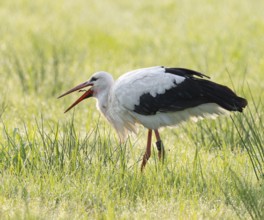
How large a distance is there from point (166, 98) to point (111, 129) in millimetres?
904

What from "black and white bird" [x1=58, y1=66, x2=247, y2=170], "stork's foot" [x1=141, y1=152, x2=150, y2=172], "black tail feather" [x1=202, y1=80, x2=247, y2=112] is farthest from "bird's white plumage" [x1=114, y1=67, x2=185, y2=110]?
"stork's foot" [x1=141, y1=152, x2=150, y2=172]

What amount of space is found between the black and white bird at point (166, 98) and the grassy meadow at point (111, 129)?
232mm

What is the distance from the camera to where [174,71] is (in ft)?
22.0

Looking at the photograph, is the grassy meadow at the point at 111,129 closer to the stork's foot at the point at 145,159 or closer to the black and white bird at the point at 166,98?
the stork's foot at the point at 145,159

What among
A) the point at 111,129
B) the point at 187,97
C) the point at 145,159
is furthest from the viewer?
the point at 111,129

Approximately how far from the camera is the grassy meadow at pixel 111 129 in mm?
5328

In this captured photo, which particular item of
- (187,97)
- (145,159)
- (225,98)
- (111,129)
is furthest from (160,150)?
(111,129)

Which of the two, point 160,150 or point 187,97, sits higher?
point 187,97

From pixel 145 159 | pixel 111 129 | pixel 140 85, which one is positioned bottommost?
pixel 145 159

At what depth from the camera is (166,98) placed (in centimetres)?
664

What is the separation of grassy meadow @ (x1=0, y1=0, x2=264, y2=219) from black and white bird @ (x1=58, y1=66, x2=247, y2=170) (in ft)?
0.76

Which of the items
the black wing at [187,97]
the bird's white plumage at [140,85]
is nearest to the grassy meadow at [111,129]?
the black wing at [187,97]

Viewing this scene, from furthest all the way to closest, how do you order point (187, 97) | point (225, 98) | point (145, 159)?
1. point (187, 97)
2. point (225, 98)
3. point (145, 159)

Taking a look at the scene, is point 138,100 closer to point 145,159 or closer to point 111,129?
point 145,159
